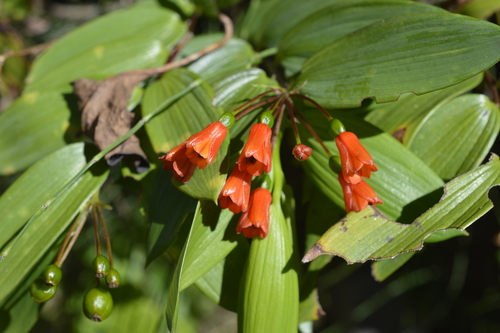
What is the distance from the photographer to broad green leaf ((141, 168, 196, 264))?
0.74 meters

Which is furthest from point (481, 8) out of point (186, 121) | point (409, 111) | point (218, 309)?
point (218, 309)

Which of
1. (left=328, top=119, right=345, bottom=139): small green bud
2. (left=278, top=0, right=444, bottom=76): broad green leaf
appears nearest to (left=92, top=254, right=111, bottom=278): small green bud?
(left=328, top=119, right=345, bottom=139): small green bud

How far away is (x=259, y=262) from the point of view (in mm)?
697

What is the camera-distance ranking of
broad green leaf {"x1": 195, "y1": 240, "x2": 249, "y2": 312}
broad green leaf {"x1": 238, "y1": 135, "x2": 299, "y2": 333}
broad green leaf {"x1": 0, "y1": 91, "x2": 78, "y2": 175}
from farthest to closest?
broad green leaf {"x1": 0, "y1": 91, "x2": 78, "y2": 175}, broad green leaf {"x1": 195, "y1": 240, "x2": 249, "y2": 312}, broad green leaf {"x1": 238, "y1": 135, "x2": 299, "y2": 333}

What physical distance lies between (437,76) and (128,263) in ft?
5.29

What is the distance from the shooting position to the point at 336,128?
2.15ft

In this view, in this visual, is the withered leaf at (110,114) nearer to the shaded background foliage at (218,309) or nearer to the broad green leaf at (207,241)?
the broad green leaf at (207,241)

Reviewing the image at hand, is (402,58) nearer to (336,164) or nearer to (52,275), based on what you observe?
(336,164)

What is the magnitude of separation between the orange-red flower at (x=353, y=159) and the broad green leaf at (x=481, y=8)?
A: 567mm

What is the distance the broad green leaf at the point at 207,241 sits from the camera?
70cm

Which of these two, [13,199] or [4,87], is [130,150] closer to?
[13,199]

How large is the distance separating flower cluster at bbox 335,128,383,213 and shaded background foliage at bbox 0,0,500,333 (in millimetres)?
558

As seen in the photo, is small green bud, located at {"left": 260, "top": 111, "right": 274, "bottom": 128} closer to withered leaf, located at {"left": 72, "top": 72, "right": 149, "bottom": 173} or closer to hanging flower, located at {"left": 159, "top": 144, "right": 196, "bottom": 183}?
hanging flower, located at {"left": 159, "top": 144, "right": 196, "bottom": 183}

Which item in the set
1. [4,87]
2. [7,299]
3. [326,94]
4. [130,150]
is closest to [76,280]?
[4,87]
